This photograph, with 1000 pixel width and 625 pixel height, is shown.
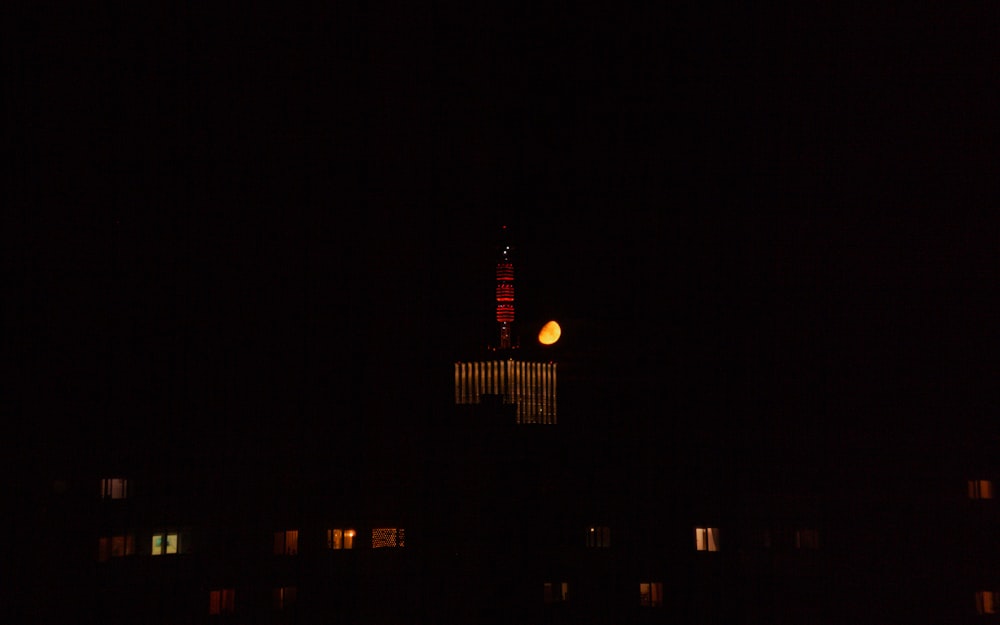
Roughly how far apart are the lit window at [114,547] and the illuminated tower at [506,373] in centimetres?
670


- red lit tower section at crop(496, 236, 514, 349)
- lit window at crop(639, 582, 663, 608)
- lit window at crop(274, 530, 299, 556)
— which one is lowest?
lit window at crop(639, 582, 663, 608)

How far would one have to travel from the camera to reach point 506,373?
56.3 ft

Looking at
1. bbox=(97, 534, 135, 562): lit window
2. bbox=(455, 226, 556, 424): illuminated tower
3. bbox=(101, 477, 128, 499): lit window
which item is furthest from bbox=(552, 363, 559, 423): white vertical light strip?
bbox=(97, 534, 135, 562): lit window

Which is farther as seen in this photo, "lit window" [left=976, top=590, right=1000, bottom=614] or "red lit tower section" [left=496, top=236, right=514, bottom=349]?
"lit window" [left=976, top=590, right=1000, bottom=614]

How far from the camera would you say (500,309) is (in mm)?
16797

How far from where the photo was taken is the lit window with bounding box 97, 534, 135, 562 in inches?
648

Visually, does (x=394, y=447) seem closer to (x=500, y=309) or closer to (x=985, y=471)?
(x=500, y=309)

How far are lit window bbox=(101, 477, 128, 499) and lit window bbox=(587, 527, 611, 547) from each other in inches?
367

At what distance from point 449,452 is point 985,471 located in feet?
35.9

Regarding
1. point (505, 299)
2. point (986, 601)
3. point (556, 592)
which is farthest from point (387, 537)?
point (986, 601)

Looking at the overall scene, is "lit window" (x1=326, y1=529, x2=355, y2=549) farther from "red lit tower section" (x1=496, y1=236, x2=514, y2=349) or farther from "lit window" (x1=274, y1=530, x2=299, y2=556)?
"red lit tower section" (x1=496, y1=236, x2=514, y2=349)

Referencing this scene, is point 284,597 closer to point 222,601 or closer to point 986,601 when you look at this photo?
point 222,601

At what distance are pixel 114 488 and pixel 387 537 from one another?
5.38 metres

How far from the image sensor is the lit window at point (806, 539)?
61.3 feet
